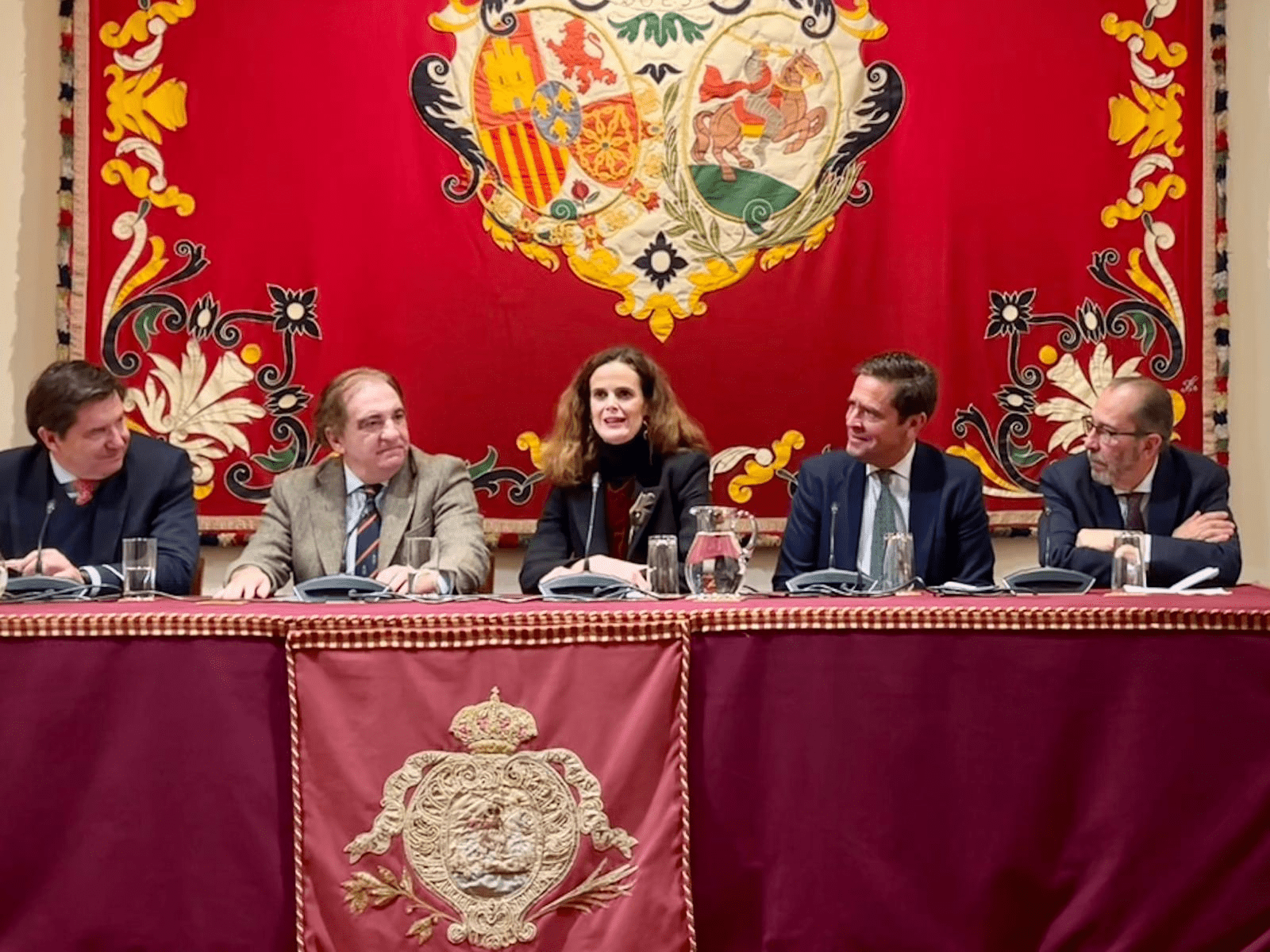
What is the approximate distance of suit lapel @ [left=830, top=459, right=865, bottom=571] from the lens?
3.23 metres

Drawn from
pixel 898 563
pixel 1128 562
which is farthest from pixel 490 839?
pixel 1128 562

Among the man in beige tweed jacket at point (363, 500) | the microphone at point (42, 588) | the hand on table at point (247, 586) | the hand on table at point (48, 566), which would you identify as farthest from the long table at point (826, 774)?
the man in beige tweed jacket at point (363, 500)

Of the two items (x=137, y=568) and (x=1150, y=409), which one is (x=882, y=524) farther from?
(x=137, y=568)

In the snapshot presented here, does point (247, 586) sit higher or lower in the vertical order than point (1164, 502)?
lower

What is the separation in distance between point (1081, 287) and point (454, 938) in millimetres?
2400

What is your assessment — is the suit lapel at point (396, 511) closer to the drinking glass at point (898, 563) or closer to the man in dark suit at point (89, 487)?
the man in dark suit at point (89, 487)

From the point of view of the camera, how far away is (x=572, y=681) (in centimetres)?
230

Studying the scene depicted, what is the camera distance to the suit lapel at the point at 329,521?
126 inches

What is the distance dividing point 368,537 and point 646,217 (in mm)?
1144

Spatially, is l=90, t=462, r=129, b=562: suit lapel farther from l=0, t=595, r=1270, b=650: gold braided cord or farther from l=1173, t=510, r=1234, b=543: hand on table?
l=1173, t=510, r=1234, b=543: hand on table

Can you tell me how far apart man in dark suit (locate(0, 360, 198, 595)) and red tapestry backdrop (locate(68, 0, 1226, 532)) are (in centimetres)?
56

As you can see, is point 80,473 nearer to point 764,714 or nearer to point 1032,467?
point 764,714

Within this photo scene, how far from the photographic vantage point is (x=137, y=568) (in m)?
2.65

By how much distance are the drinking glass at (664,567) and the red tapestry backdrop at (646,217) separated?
3.80 ft
